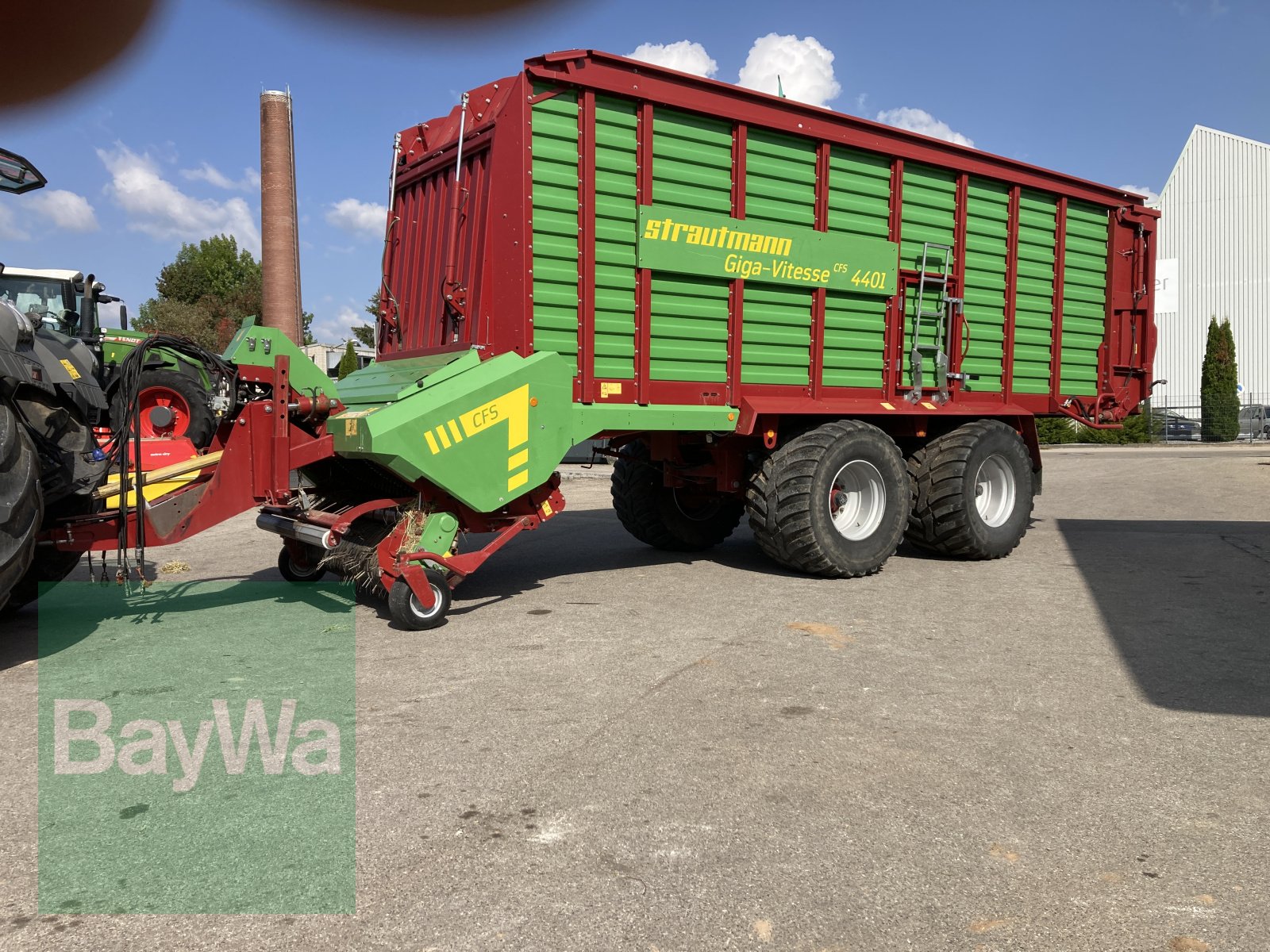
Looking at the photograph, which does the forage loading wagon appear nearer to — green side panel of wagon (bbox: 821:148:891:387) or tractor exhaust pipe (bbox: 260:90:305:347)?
green side panel of wagon (bbox: 821:148:891:387)

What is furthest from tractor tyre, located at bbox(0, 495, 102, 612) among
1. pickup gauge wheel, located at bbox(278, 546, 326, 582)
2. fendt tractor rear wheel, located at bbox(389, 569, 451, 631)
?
fendt tractor rear wheel, located at bbox(389, 569, 451, 631)

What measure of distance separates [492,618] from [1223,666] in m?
3.97

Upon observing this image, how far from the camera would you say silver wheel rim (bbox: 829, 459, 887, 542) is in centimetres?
777

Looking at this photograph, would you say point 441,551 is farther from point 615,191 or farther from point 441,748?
point 615,191

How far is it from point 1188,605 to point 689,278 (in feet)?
13.0

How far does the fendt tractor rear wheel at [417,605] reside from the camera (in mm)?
5742

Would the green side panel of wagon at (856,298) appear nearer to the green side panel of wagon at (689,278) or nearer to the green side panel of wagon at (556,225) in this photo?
the green side panel of wagon at (689,278)

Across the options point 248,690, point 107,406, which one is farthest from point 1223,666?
point 107,406

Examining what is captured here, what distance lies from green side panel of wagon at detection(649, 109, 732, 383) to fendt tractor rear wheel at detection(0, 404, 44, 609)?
3788mm

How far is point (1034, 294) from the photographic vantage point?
9273 mm

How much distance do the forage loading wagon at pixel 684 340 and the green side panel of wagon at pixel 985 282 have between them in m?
0.03

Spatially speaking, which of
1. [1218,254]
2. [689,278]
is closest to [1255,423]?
[1218,254]

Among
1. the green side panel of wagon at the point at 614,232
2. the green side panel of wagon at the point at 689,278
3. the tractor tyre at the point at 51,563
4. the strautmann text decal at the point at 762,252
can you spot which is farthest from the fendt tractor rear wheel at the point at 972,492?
the tractor tyre at the point at 51,563

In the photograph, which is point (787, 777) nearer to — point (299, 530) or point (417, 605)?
point (417, 605)
